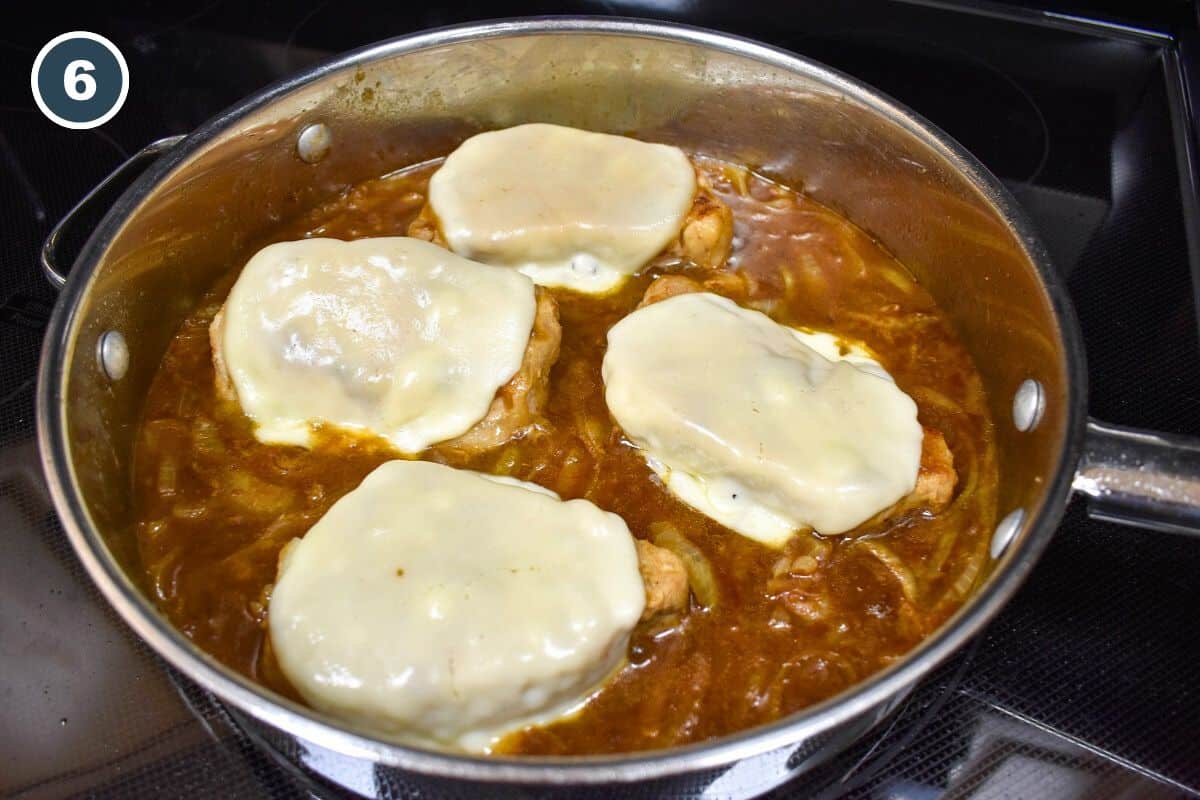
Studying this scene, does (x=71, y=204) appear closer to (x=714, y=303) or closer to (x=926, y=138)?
(x=714, y=303)

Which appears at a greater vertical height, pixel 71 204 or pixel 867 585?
pixel 71 204

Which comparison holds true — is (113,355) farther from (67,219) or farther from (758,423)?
(758,423)

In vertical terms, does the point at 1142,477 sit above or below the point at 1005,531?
above

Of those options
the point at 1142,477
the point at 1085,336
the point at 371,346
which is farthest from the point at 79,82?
the point at 1142,477

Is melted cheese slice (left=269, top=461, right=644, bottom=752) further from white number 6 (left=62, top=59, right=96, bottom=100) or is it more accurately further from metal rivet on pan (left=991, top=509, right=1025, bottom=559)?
white number 6 (left=62, top=59, right=96, bottom=100)

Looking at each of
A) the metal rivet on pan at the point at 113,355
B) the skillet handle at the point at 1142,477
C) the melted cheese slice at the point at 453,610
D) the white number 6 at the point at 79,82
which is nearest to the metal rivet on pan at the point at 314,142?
the metal rivet on pan at the point at 113,355

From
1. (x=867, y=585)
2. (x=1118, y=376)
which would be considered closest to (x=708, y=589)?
(x=867, y=585)
